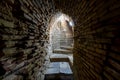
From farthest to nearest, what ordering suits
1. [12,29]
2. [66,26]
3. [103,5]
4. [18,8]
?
[66,26]
[18,8]
[12,29]
[103,5]

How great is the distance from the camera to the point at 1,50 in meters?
1.28

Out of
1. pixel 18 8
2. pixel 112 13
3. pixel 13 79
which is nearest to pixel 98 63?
pixel 112 13

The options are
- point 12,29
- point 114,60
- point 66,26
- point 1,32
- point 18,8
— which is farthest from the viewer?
point 66,26

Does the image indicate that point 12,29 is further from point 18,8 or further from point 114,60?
point 114,60

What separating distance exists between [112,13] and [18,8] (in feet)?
4.16

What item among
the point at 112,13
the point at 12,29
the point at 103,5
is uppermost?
the point at 103,5

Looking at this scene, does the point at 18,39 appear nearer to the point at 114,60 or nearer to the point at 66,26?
the point at 114,60

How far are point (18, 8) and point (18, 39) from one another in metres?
0.46

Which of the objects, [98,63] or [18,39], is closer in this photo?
[98,63]

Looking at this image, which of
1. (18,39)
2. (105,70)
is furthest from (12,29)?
(105,70)

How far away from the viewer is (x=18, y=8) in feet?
5.45

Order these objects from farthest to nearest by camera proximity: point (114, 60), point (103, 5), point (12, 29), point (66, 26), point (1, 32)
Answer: point (66, 26)
point (12, 29)
point (103, 5)
point (1, 32)
point (114, 60)

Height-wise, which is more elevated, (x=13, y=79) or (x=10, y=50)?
(x=10, y=50)

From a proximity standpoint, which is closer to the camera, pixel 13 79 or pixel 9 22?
pixel 9 22
